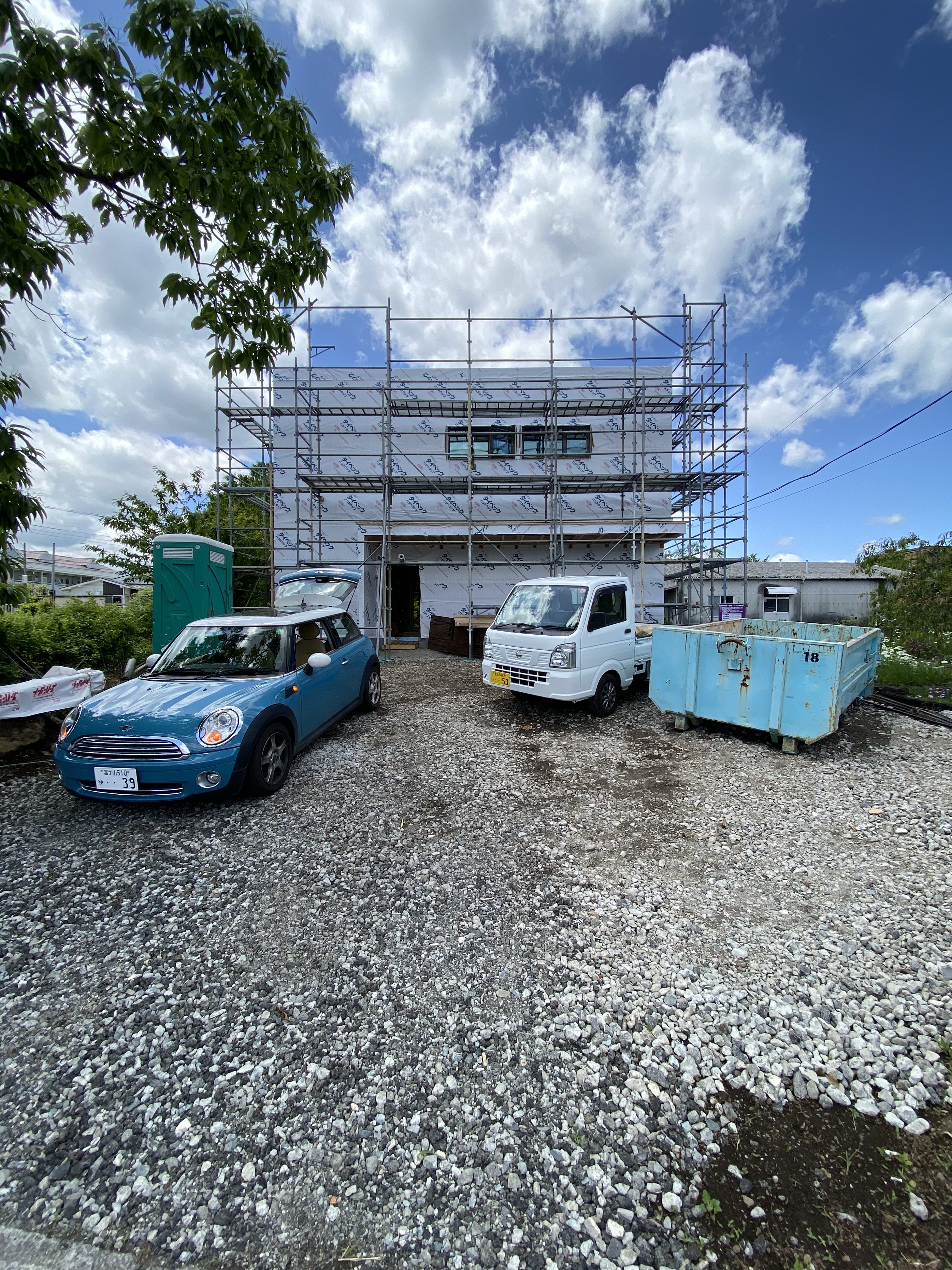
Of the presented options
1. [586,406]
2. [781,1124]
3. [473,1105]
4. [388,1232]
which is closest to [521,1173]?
[473,1105]

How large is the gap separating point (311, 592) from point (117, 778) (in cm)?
686

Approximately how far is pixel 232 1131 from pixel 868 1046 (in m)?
2.39

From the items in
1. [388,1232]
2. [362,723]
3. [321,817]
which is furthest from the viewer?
[362,723]

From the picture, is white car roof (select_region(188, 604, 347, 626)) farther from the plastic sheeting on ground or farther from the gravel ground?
the gravel ground

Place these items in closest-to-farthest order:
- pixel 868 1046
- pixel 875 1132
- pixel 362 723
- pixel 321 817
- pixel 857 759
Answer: pixel 875 1132, pixel 868 1046, pixel 321 817, pixel 857 759, pixel 362 723

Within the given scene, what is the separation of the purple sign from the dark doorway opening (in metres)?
8.40

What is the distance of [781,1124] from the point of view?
5.79 ft

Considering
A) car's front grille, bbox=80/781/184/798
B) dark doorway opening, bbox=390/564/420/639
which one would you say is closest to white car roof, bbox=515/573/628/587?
car's front grille, bbox=80/781/184/798

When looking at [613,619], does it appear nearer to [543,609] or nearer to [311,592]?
[543,609]

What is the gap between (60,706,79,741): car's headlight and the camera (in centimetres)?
381

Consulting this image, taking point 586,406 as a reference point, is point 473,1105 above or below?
below

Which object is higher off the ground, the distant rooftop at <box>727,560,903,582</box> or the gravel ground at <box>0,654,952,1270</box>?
the distant rooftop at <box>727,560,903,582</box>

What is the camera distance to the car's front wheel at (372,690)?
674 cm

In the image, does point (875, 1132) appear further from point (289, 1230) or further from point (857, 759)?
point (857, 759)
